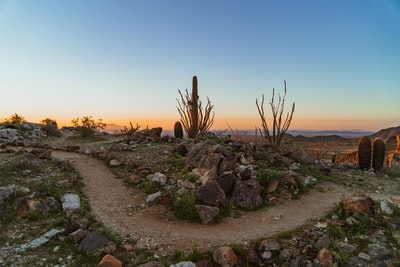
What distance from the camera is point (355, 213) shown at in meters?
5.43

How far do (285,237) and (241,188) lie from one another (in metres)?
1.94

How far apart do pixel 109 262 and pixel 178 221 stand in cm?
180

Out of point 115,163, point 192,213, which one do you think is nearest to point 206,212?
point 192,213

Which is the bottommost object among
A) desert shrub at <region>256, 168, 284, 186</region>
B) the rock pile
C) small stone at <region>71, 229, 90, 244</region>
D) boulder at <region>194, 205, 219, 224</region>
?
small stone at <region>71, 229, 90, 244</region>

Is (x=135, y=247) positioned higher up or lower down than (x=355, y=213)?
lower down

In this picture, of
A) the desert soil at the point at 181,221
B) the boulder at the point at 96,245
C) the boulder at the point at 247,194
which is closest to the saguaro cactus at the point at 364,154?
the desert soil at the point at 181,221

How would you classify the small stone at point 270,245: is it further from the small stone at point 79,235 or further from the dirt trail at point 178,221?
the small stone at point 79,235

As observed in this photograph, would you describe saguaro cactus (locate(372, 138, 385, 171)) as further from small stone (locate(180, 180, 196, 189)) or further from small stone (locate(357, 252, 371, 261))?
small stone (locate(180, 180, 196, 189))

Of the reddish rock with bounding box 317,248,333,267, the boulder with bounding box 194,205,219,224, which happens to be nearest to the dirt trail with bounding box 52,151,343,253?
the boulder with bounding box 194,205,219,224

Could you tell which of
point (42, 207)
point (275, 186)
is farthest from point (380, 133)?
point (42, 207)

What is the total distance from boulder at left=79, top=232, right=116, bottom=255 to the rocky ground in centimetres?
2

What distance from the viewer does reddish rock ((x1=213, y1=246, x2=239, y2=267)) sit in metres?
4.12

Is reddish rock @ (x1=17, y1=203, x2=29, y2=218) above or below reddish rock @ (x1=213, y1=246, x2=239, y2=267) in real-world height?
above

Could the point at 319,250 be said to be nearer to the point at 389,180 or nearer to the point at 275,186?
the point at 275,186
